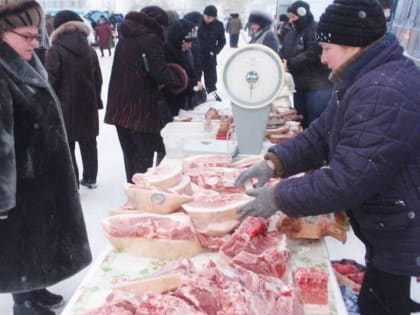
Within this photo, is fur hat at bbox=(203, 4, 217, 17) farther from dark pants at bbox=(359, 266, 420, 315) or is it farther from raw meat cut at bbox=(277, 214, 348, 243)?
dark pants at bbox=(359, 266, 420, 315)

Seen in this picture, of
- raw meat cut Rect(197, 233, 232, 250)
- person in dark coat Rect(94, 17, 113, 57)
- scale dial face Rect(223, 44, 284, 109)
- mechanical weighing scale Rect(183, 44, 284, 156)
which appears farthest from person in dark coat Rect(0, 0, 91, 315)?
person in dark coat Rect(94, 17, 113, 57)

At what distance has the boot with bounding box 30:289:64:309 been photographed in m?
2.58

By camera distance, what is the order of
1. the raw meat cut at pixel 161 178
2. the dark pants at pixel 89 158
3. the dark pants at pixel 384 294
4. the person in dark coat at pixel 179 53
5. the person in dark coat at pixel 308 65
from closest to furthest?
the dark pants at pixel 384 294 < the raw meat cut at pixel 161 178 < the person in dark coat at pixel 179 53 < the dark pants at pixel 89 158 < the person in dark coat at pixel 308 65

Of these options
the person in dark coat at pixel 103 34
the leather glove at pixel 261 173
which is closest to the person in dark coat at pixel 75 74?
the leather glove at pixel 261 173

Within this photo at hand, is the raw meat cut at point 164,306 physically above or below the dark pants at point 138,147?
above

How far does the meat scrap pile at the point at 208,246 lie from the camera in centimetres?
123

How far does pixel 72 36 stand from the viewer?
387 cm

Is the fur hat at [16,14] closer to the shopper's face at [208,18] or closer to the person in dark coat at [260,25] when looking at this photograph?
the person in dark coat at [260,25]

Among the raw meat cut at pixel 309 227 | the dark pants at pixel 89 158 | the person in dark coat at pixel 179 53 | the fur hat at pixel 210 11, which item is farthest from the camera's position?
the fur hat at pixel 210 11

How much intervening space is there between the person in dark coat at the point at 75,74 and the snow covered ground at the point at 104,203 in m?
0.43

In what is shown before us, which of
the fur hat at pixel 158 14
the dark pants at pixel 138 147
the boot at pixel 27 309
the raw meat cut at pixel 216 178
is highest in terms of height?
the fur hat at pixel 158 14

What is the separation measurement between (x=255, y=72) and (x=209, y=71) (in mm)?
5712

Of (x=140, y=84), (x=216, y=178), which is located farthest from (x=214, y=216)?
(x=140, y=84)

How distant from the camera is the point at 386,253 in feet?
5.22
